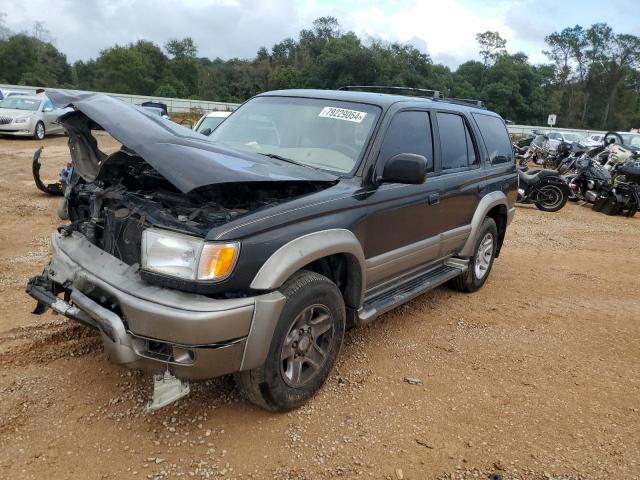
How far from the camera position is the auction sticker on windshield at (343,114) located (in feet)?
12.4

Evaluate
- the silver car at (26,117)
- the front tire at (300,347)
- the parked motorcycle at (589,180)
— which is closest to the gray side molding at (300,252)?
the front tire at (300,347)

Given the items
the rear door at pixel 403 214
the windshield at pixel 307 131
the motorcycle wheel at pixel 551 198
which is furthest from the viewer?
the motorcycle wheel at pixel 551 198

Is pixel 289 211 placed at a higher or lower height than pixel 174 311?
higher

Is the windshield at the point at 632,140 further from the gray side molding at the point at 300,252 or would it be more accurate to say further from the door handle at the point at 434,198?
the gray side molding at the point at 300,252

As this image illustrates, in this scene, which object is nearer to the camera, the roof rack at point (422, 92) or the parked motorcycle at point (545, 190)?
the roof rack at point (422, 92)

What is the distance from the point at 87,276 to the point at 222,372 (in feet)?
2.98

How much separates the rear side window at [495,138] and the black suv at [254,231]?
2.99 feet

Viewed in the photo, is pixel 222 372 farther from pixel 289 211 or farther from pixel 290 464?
pixel 289 211

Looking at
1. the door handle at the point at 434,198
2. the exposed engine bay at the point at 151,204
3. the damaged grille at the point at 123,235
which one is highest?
the door handle at the point at 434,198

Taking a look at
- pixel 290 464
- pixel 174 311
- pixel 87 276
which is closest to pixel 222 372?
pixel 174 311

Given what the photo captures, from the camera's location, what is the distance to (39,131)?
1773cm

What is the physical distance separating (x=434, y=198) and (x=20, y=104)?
60.5ft

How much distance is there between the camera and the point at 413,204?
3.86m

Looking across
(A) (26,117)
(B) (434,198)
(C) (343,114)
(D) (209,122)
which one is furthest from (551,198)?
(A) (26,117)
